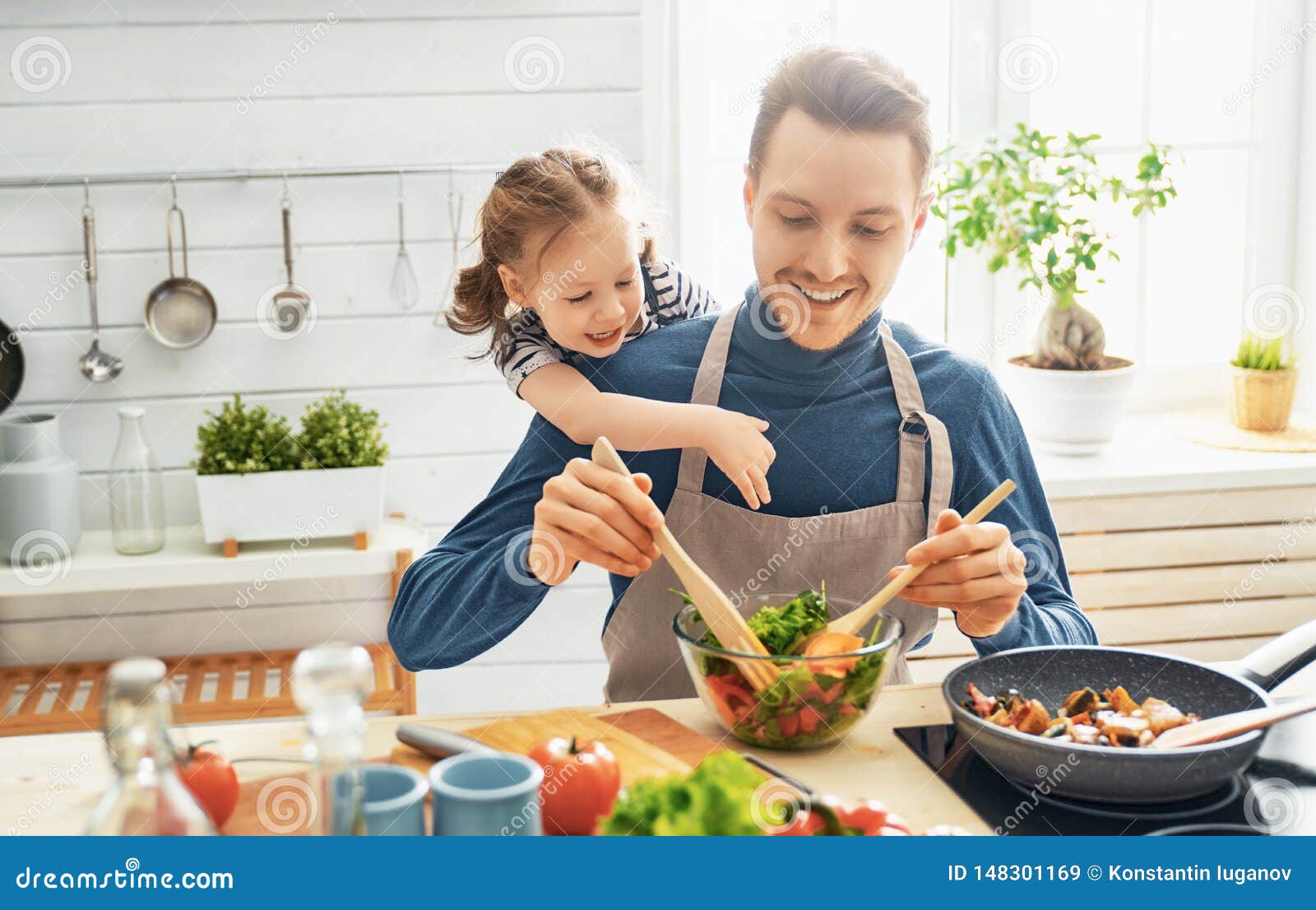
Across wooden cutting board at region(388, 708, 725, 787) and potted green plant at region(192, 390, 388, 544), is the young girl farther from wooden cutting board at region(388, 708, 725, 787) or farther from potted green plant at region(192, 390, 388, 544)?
potted green plant at region(192, 390, 388, 544)

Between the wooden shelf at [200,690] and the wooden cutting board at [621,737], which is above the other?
the wooden cutting board at [621,737]

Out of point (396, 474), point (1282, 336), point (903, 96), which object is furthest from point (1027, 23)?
point (396, 474)

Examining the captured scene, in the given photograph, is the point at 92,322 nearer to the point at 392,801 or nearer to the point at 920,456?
the point at 920,456

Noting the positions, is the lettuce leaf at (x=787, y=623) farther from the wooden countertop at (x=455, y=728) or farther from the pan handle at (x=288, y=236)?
the pan handle at (x=288, y=236)

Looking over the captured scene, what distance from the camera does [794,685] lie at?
1062 mm

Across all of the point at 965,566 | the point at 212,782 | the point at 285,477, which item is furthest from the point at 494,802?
the point at 285,477

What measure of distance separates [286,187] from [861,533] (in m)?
1.44

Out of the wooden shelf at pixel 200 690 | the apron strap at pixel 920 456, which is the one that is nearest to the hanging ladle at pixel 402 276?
the wooden shelf at pixel 200 690

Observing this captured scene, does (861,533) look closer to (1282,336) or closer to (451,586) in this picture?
(451,586)

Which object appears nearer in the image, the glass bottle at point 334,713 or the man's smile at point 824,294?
the glass bottle at point 334,713

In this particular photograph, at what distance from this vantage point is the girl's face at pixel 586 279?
4.74 ft

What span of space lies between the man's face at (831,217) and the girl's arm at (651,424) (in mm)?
172

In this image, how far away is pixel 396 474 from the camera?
2471 mm

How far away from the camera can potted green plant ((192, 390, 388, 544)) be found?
7.22 ft
